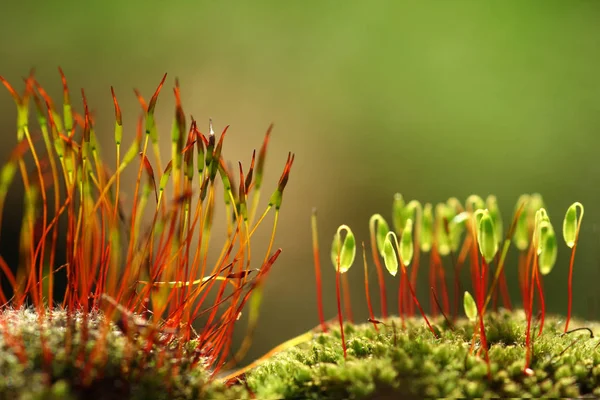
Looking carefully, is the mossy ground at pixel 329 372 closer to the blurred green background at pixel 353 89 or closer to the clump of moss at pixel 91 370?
the clump of moss at pixel 91 370

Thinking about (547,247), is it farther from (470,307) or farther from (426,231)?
(426,231)

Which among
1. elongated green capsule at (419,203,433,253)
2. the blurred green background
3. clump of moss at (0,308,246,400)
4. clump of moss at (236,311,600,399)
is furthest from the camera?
the blurred green background

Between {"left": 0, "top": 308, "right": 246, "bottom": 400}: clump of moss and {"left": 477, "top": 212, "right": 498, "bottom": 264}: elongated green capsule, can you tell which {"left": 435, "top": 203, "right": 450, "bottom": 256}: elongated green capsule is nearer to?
{"left": 477, "top": 212, "right": 498, "bottom": 264}: elongated green capsule

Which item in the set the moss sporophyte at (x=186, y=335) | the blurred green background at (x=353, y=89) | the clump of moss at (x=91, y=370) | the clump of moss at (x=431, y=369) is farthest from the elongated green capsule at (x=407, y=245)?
the blurred green background at (x=353, y=89)

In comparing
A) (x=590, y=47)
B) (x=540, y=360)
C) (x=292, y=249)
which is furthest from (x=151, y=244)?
(x=590, y=47)

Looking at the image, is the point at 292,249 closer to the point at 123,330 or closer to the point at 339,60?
the point at 339,60

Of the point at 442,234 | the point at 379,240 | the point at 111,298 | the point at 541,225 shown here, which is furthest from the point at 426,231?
the point at 111,298

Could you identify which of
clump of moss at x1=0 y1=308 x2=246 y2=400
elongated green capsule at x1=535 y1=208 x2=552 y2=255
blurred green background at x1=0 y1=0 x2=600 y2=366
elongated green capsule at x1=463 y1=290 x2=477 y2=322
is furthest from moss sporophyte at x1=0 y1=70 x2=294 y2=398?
blurred green background at x1=0 y1=0 x2=600 y2=366
